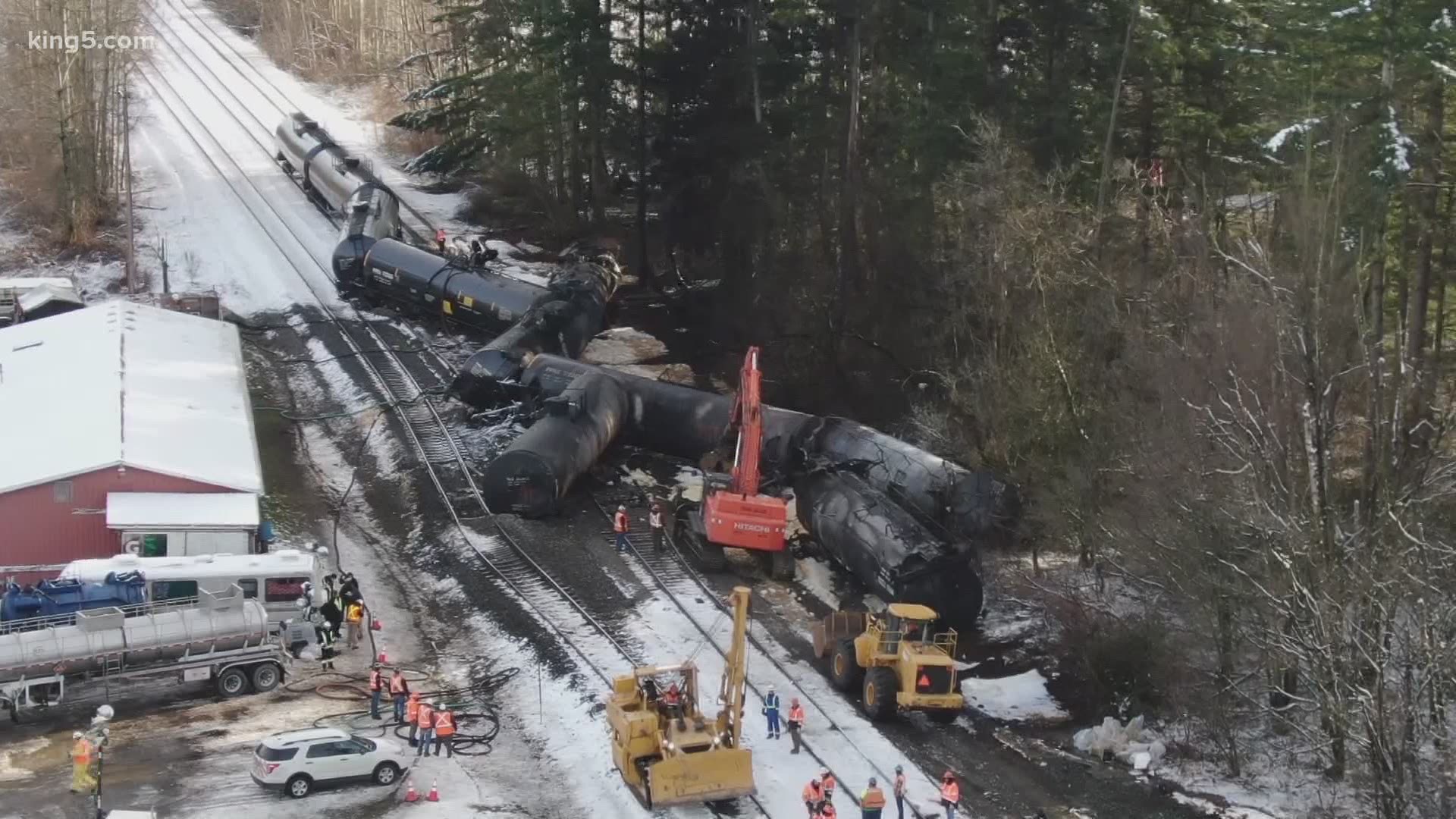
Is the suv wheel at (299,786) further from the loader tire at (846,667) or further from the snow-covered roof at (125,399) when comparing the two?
the snow-covered roof at (125,399)

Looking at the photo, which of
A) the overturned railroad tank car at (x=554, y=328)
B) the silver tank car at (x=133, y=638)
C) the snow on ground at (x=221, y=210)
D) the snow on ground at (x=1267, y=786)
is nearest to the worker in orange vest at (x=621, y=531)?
the overturned railroad tank car at (x=554, y=328)

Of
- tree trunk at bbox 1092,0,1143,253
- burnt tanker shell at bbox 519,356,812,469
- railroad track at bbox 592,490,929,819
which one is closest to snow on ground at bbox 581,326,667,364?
burnt tanker shell at bbox 519,356,812,469

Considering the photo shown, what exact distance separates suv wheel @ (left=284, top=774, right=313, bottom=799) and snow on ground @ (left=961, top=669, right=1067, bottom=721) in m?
13.0

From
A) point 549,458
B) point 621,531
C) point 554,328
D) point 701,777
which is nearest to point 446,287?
point 554,328

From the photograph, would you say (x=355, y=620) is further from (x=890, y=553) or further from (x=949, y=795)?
(x=949, y=795)

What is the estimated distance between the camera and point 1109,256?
38.5 m

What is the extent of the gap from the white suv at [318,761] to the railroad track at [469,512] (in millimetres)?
5084

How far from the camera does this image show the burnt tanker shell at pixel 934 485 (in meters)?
35.1

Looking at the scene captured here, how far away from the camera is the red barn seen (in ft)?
110

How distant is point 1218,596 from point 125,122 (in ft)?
162

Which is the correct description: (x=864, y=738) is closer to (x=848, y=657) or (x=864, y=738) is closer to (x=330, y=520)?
(x=848, y=657)

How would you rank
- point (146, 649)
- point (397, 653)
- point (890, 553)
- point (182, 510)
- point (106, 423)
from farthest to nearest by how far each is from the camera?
1. point (106, 423)
2. point (182, 510)
3. point (890, 553)
4. point (397, 653)
5. point (146, 649)

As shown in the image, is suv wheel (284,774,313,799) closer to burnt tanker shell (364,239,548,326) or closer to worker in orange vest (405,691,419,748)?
worker in orange vest (405,691,419,748)

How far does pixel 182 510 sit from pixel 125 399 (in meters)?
6.06
